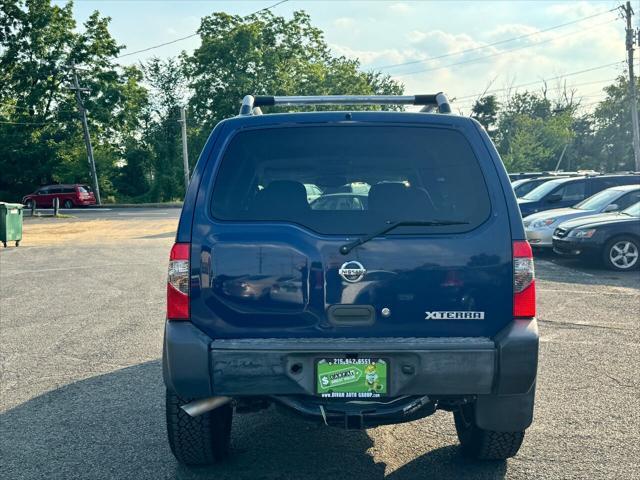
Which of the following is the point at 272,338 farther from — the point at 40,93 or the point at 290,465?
the point at 40,93

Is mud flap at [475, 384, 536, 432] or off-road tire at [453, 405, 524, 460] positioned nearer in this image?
mud flap at [475, 384, 536, 432]

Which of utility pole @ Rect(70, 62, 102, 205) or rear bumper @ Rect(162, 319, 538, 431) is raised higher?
utility pole @ Rect(70, 62, 102, 205)

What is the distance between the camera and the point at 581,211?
14.0 m

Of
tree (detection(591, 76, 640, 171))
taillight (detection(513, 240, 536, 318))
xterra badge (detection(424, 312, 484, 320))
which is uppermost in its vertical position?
tree (detection(591, 76, 640, 171))

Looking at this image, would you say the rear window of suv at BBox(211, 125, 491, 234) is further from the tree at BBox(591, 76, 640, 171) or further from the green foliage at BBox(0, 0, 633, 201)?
the tree at BBox(591, 76, 640, 171)

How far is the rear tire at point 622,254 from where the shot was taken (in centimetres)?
1201

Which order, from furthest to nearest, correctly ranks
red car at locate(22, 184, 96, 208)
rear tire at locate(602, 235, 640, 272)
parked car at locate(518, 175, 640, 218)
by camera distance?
red car at locate(22, 184, 96, 208), parked car at locate(518, 175, 640, 218), rear tire at locate(602, 235, 640, 272)

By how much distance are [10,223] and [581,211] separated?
46.0 feet

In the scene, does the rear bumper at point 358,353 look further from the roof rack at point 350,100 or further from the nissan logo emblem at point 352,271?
the roof rack at point 350,100

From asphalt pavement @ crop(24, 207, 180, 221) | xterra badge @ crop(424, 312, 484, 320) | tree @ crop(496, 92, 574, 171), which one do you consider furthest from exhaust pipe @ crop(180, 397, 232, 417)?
tree @ crop(496, 92, 574, 171)

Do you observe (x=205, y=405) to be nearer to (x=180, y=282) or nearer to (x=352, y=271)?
(x=180, y=282)

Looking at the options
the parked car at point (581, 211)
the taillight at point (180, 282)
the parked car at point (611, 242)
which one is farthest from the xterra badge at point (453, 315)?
the parked car at point (581, 211)

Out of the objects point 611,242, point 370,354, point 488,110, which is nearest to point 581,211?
point 611,242

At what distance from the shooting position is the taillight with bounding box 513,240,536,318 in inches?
127
